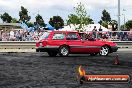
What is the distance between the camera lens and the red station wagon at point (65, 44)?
78.5 ft

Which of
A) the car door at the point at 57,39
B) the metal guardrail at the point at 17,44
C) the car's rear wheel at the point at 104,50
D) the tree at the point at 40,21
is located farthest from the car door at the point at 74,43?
the tree at the point at 40,21

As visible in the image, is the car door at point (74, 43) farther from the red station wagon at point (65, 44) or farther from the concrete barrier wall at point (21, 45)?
the concrete barrier wall at point (21, 45)

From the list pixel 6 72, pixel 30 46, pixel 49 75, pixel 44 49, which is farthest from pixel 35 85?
pixel 30 46

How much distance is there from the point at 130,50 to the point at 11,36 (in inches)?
367

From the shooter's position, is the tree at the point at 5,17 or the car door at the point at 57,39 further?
the tree at the point at 5,17

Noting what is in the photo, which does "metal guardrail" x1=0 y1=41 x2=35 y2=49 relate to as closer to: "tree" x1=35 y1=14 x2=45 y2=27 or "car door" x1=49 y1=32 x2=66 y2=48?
"car door" x1=49 y1=32 x2=66 y2=48

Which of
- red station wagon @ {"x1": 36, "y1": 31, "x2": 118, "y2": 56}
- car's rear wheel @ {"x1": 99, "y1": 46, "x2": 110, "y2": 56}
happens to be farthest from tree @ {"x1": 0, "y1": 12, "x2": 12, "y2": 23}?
red station wagon @ {"x1": 36, "y1": 31, "x2": 118, "y2": 56}

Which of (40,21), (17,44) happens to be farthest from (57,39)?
(40,21)

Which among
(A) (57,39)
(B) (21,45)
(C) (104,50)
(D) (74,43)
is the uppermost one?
(A) (57,39)

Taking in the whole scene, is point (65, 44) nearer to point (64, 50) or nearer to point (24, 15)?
point (64, 50)

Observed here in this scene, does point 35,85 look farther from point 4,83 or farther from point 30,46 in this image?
point 30,46

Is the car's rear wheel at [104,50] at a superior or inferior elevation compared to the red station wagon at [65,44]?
inferior

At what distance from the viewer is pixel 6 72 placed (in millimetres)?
14273

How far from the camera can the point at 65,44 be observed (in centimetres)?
2427
